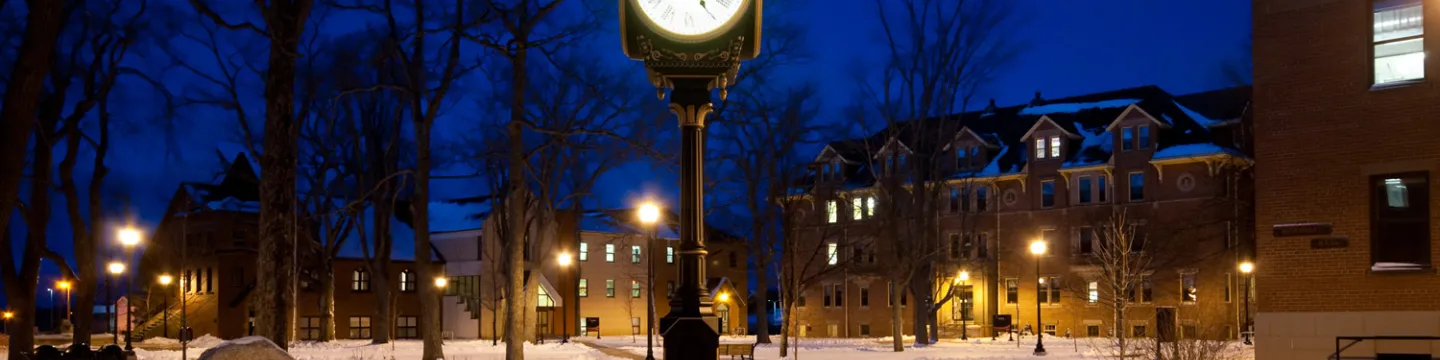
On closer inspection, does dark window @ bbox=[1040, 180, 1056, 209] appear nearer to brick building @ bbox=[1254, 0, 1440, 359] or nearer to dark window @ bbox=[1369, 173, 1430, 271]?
brick building @ bbox=[1254, 0, 1440, 359]

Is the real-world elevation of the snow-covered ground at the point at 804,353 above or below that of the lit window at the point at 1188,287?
below

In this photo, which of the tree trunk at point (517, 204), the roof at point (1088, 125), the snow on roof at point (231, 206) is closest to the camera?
the tree trunk at point (517, 204)

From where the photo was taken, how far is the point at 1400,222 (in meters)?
20.5

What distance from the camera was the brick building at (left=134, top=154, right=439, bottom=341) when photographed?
6450cm

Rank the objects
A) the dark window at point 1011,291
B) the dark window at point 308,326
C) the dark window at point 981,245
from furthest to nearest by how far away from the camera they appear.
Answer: the dark window at point 308,326
the dark window at point 981,245
the dark window at point 1011,291

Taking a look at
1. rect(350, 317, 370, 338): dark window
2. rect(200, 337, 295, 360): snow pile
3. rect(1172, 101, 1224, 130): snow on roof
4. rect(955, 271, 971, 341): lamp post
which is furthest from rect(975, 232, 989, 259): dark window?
rect(200, 337, 295, 360): snow pile

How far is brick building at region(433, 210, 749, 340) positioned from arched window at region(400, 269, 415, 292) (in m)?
1.93

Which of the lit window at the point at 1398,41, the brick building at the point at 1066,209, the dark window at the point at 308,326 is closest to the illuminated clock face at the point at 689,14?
the lit window at the point at 1398,41

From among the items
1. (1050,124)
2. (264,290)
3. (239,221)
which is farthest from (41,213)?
(1050,124)

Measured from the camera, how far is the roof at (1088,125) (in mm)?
56625

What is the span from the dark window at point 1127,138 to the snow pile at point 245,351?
51.4m

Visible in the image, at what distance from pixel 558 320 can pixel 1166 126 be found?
31238 mm

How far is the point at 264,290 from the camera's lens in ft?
62.8

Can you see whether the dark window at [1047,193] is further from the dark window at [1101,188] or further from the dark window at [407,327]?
the dark window at [407,327]
